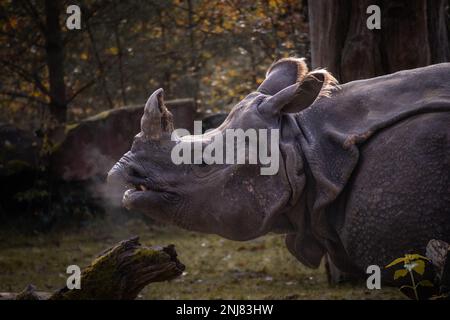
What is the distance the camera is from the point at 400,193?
4016 mm

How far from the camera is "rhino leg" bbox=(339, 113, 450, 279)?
3955mm

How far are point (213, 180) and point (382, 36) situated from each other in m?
2.61

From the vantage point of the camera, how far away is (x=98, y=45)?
41.9 feet

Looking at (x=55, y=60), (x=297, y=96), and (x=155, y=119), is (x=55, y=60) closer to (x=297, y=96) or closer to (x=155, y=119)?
(x=155, y=119)

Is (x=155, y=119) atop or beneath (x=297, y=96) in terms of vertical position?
beneath

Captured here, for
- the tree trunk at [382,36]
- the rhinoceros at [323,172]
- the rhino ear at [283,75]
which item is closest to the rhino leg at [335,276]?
the tree trunk at [382,36]

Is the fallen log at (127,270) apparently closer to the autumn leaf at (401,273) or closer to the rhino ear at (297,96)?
the rhino ear at (297,96)

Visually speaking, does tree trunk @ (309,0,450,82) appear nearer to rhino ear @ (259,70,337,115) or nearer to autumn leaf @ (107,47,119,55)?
rhino ear @ (259,70,337,115)

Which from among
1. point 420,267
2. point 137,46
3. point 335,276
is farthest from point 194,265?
point 420,267

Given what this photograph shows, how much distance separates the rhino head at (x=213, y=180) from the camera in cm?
419

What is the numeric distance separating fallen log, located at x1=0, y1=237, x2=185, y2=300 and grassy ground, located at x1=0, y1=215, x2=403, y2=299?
2856 millimetres

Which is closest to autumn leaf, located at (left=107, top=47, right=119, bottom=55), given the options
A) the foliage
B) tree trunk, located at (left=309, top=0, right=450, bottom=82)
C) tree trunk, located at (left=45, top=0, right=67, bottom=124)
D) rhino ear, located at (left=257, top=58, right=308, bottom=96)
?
the foliage
